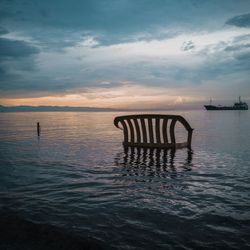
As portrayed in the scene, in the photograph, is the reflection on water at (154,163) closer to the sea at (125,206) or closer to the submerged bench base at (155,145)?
the sea at (125,206)

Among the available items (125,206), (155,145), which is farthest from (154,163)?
(125,206)

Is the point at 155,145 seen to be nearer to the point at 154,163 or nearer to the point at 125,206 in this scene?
the point at 154,163

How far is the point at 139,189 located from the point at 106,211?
97.1 inches

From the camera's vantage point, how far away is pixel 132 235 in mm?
5758

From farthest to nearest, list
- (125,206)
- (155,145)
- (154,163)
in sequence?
(155,145) < (154,163) < (125,206)

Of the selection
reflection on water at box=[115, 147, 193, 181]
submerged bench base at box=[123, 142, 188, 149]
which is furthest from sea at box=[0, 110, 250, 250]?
submerged bench base at box=[123, 142, 188, 149]

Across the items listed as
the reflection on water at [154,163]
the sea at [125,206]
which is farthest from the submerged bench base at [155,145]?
the sea at [125,206]

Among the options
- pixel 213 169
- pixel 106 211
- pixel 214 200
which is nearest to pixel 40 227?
pixel 106 211

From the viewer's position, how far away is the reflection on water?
12430mm

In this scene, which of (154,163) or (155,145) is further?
(155,145)

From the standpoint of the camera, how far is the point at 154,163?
1490cm

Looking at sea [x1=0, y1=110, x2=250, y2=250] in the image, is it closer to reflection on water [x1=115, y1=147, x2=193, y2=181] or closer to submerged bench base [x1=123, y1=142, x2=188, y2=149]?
reflection on water [x1=115, y1=147, x2=193, y2=181]

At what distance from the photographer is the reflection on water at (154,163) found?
1243 cm

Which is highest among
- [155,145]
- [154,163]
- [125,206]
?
[155,145]
